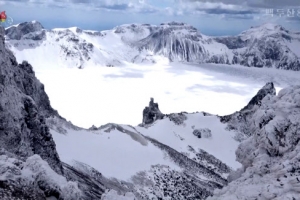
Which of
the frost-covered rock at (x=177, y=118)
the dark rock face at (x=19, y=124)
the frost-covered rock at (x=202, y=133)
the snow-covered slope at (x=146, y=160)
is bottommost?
the frost-covered rock at (x=202, y=133)

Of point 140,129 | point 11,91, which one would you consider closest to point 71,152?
point 11,91

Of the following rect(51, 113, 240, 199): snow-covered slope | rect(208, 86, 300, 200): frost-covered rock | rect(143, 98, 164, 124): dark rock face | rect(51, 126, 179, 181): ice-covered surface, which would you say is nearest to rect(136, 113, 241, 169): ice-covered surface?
rect(51, 113, 240, 199): snow-covered slope

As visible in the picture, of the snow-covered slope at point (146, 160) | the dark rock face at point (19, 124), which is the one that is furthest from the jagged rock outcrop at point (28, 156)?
the snow-covered slope at point (146, 160)

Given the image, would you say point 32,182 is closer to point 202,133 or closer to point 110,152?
point 110,152

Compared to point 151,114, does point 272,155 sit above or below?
above

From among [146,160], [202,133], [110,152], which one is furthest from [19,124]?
[202,133]

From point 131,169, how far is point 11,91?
82.0 feet

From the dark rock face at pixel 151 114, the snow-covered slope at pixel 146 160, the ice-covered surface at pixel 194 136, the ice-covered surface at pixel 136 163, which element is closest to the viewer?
the ice-covered surface at pixel 136 163

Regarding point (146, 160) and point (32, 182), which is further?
point (146, 160)

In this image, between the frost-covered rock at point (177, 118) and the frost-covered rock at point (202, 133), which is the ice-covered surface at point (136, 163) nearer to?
the frost-covered rock at point (202, 133)

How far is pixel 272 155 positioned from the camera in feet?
82.2

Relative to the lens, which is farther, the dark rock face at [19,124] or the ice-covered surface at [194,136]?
the ice-covered surface at [194,136]

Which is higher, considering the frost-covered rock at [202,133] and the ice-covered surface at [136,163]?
the ice-covered surface at [136,163]

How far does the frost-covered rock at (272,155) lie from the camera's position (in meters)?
19.3
